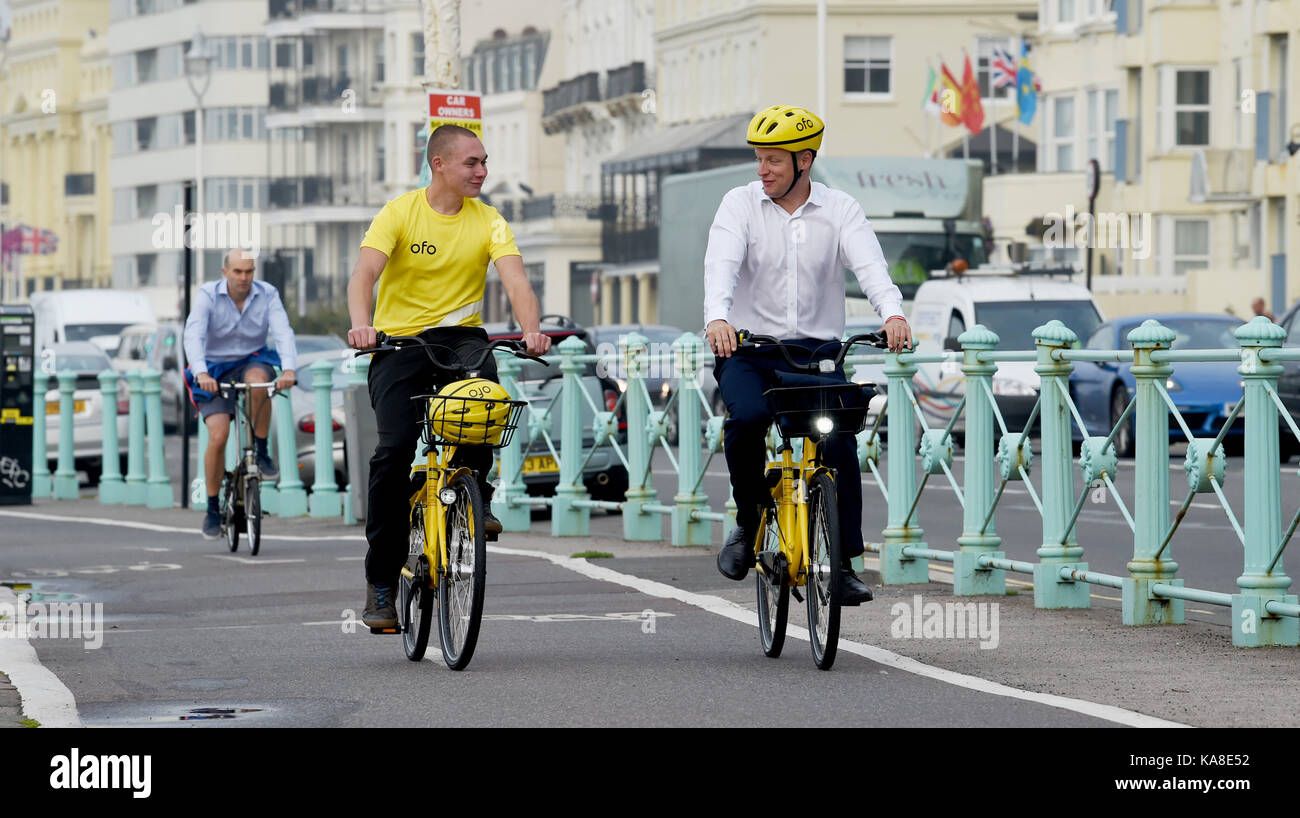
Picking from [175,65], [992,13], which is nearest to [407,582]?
[992,13]

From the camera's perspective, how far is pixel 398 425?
9.92 metres

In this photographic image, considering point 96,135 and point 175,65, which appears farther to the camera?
point 96,135

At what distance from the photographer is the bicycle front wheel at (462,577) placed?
9.31m

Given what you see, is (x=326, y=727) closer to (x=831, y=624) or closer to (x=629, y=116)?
(x=831, y=624)

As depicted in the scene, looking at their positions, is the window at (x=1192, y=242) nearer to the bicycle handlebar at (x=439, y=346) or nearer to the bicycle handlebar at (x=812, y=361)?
the bicycle handlebar at (x=439, y=346)

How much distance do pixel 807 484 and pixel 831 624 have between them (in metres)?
0.49

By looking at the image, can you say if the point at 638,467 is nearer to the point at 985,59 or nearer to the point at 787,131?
the point at 787,131

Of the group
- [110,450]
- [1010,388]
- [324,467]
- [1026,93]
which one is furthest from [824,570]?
[1026,93]

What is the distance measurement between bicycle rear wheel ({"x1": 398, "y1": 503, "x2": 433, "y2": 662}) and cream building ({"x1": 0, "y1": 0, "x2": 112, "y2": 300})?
119 m

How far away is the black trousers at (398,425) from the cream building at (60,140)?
4671 inches

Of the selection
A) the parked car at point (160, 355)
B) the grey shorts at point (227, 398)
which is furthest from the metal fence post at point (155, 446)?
the parked car at point (160, 355)

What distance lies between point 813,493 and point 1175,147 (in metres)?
49.6

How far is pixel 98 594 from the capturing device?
13789 mm

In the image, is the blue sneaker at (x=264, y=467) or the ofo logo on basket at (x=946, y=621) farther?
the blue sneaker at (x=264, y=467)
